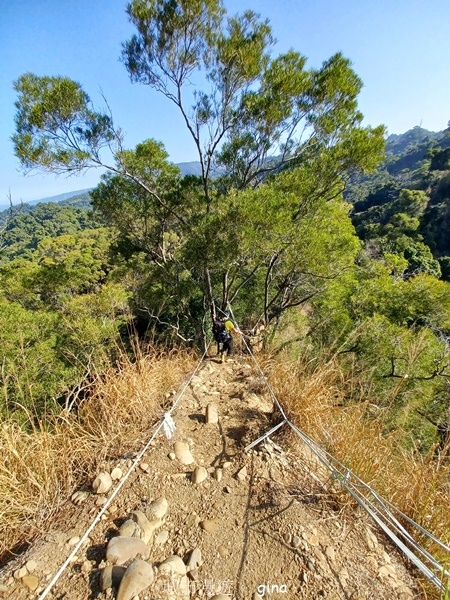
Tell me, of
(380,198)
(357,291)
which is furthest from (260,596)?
(380,198)

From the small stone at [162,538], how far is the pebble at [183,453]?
0.46 m

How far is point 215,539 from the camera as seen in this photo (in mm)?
1403

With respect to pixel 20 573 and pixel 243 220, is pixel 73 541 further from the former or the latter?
pixel 243 220

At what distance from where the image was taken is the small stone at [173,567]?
49.5 inches

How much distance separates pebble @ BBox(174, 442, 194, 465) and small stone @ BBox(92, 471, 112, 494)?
0.45m

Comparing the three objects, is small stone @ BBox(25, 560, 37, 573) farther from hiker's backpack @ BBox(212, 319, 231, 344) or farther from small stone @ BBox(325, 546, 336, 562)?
hiker's backpack @ BBox(212, 319, 231, 344)

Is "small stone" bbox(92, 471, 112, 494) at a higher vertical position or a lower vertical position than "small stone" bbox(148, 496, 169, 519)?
higher

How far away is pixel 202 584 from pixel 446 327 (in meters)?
7.64

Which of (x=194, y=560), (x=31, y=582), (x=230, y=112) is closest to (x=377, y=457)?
(x=194, y=560)

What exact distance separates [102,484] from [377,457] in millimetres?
1631

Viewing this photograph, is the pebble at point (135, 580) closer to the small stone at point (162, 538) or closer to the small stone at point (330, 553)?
the small stone at point (162, 538)

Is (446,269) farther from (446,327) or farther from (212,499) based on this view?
(212,499)

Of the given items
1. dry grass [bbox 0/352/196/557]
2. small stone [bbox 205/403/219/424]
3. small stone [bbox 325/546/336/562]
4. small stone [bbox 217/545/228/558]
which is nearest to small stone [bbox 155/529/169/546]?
small stone [bbox 217/545/228/558]

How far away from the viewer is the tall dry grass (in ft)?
4.83
